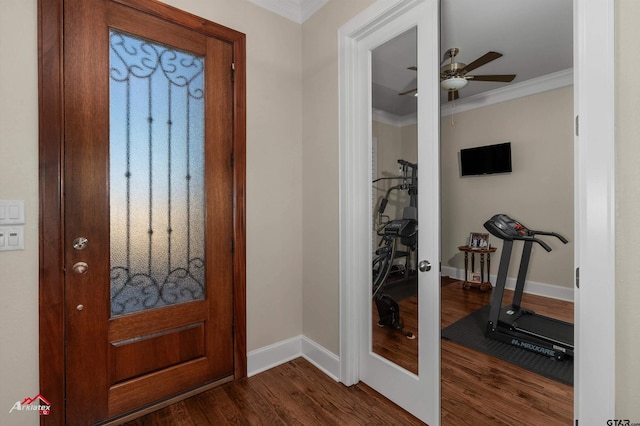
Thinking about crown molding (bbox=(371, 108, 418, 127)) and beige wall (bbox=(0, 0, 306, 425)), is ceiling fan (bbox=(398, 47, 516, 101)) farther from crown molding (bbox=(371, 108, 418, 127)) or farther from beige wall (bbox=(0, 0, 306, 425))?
beige wall (bbox=(0, 0, 306, 425))

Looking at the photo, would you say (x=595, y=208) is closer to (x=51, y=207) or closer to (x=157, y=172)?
(x=157, y=172)

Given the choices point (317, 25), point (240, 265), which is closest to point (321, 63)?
point (317, 25)

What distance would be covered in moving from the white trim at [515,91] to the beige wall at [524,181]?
0.06 meters

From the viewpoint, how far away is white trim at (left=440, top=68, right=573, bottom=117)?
132 inches

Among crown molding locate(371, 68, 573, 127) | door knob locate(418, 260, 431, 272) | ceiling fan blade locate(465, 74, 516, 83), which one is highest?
crown molding locate(371, 68, 573, 127)

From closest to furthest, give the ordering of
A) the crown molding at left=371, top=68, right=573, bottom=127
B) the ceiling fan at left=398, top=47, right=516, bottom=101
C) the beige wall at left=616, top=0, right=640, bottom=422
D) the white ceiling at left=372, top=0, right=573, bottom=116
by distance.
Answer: the beige wall at left=616, top=0, right=640, bottom=422, the white ceiling at left=372, top=0, right=573, bottom=116, the ceiling fan at left=398, top=47, right=516, bottom=101, the crown molding at left=371, top=68, right=573, bottom=127

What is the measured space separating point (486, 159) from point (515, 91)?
2.96ft

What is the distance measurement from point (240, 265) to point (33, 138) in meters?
1.31

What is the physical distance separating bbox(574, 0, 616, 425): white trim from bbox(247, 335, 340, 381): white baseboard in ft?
4.74

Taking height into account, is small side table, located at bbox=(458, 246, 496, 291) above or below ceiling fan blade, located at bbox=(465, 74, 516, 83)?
below

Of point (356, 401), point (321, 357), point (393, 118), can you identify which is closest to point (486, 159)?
point (393, 118)

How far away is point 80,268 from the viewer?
1.56 metres

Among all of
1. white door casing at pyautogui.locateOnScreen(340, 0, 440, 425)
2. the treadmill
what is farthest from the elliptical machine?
the treadmill

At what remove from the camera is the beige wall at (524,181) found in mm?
3436
